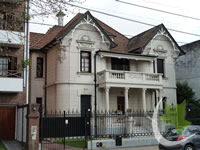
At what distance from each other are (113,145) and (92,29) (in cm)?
1245

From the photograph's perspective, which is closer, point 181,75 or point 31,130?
point 31,130

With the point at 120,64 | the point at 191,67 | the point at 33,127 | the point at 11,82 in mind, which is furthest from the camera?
the point at 191,67

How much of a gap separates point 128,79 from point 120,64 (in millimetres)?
3066

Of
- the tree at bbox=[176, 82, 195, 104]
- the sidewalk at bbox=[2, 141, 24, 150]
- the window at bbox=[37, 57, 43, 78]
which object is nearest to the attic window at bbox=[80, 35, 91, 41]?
the window at bbox=[37, 57, 43, 78]

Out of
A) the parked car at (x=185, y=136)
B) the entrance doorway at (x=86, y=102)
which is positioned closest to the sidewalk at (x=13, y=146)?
the entrance doorway at (x=86, y=102)

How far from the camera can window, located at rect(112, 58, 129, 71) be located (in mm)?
26172

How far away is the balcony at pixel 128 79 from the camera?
23016 millimetres

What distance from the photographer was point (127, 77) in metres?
23.8

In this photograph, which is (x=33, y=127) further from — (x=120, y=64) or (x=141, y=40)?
(x=141, y=40)

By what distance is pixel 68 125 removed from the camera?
55.4ft

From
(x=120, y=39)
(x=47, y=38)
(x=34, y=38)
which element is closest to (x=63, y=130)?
(x=47, y=38)

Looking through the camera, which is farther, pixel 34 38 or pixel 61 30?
pixel 34 38

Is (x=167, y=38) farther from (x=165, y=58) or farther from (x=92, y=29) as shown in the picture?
(x=92, y=29)

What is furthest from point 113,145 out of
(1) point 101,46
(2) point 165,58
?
(2) point 165,58
